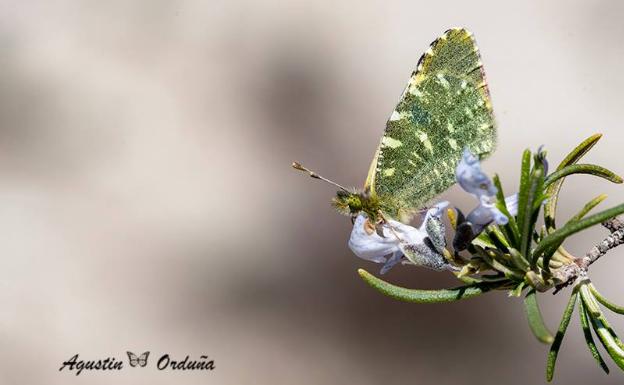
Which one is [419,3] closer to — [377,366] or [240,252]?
[240,252]

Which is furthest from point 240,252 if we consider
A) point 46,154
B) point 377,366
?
point 46,154

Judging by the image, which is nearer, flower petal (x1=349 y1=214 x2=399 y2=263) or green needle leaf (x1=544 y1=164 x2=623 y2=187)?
green needle leaf (x1=544 y1=164 x2=623 y2=187)

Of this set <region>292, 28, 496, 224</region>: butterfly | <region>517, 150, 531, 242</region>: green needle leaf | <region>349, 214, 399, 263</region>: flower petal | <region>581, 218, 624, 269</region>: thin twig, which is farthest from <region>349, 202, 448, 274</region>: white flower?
<region>581, 218, 624, 269</region>: thin twig

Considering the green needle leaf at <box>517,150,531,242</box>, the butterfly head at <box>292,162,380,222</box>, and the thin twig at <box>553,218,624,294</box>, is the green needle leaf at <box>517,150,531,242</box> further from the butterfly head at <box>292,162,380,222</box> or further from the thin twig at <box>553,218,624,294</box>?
the butterfly head at <box>292,162,380,222</box>

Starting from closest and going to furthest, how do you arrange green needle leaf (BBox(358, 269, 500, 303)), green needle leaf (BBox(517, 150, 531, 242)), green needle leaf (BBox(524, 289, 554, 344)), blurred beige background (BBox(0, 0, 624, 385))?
green needle leaf (BBox(524, 289, 554, 344)) < green needle leaf (BBox(517, 150, 531, 242)) < green needle leaf (BBox(358, 269, 500, 303)) < blurred beige background (BBox(0, 0, 624, 385))

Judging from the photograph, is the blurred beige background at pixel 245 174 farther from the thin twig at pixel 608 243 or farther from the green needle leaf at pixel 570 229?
the green needle leaf at pixel 570 229

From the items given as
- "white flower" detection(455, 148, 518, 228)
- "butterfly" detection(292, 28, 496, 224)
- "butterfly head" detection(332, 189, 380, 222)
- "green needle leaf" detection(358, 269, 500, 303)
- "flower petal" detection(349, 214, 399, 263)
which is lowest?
"green needle leaf" detection(358, 269, 500, 303)

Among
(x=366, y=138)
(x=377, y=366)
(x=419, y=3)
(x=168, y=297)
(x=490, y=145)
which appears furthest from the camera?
(x=419, y=3)
